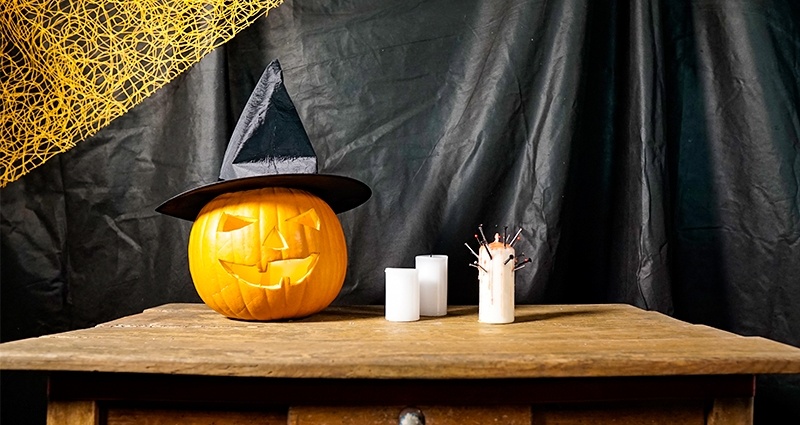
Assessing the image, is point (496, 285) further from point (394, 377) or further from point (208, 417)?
point (208, 417)

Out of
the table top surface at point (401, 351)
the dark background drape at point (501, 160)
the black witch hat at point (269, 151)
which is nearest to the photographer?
the table top surface at point (401, 351)

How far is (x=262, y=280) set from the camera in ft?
4.27

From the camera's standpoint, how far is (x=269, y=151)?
1419 millimetres

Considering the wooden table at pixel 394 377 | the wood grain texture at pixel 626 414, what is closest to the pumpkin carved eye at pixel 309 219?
the wooden table at pixel 394 377

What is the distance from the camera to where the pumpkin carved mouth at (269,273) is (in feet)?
4.26

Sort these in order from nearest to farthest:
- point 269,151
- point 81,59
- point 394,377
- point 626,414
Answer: point 394,377
point 626,414
point 269,151
point 81,59

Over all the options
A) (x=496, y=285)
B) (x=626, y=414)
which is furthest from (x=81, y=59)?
(x=626, y=414)

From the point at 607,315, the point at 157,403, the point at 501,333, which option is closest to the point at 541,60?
the point at 607,315

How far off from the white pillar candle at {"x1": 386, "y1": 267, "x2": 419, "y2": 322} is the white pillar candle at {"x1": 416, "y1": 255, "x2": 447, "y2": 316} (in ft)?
0.24

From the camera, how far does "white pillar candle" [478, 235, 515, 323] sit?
136 centimetres

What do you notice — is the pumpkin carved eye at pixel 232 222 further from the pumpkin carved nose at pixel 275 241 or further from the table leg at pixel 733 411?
the table leg at pixel 733 411

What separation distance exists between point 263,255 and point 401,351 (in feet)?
1.18

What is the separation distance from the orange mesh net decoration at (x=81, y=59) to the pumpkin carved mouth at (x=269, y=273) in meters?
0.64

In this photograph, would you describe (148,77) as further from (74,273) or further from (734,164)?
(734,164)
